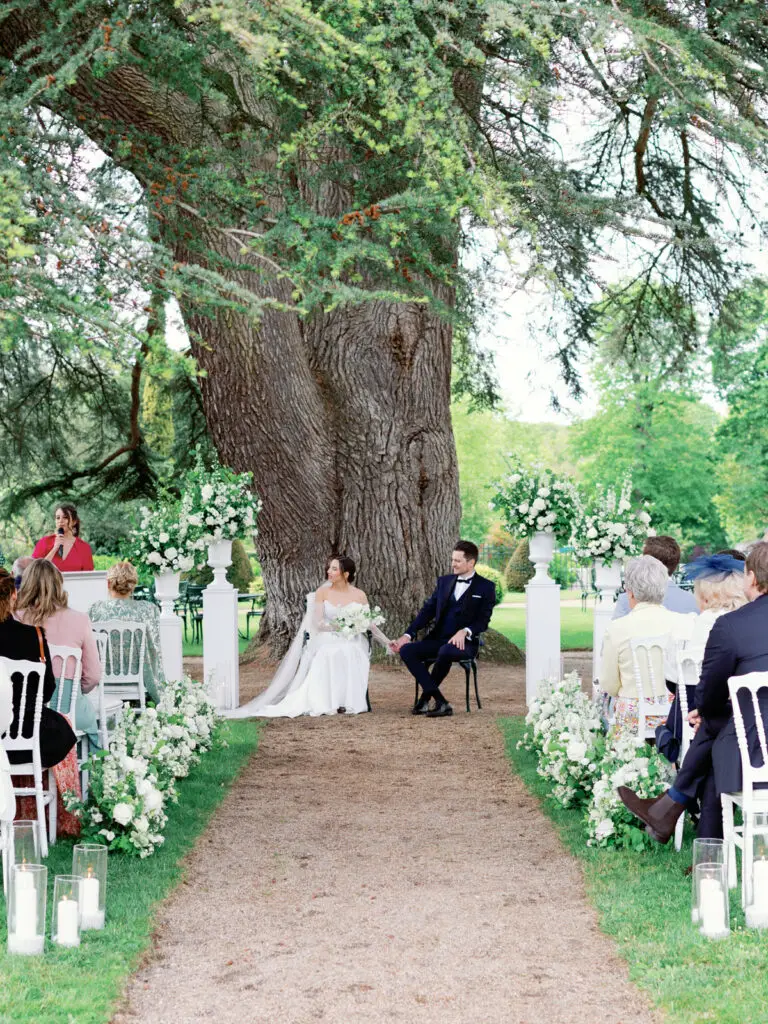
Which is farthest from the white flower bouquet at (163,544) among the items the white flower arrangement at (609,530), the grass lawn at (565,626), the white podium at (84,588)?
the grass lawn at (565,626)

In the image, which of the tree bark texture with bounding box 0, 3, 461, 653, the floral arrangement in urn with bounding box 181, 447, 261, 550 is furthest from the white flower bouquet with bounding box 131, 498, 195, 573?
the tree bark texture with bounding box 0, 3, 461, 653

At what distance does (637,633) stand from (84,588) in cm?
780

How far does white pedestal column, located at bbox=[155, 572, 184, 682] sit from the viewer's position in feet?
36.2

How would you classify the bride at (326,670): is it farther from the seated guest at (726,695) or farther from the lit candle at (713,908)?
the lit candle at (713,908)

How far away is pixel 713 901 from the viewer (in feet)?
14.8

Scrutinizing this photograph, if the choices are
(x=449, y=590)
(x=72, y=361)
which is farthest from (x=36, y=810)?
(x=72, y=361)

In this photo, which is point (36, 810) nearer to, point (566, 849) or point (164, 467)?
point (566, 849)

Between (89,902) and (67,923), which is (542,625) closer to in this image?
(89,902)

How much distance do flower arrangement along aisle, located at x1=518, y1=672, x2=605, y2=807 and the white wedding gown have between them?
320 centimetres

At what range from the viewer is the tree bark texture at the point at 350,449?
13406 mm

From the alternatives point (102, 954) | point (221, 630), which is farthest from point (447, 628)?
point (102, 954)

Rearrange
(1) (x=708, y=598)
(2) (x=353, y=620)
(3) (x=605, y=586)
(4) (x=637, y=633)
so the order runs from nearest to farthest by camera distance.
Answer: (1) (x=708, y=598) < (4) (x=637, y=633) < (3) (x=605, y=586) < (2) (x=353, y=620)

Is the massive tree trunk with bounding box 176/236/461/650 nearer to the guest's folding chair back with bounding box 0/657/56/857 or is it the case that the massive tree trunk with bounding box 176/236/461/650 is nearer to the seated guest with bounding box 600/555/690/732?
the seated guest with bounding box 600/555/690/732

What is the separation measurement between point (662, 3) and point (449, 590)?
5.02 meters
